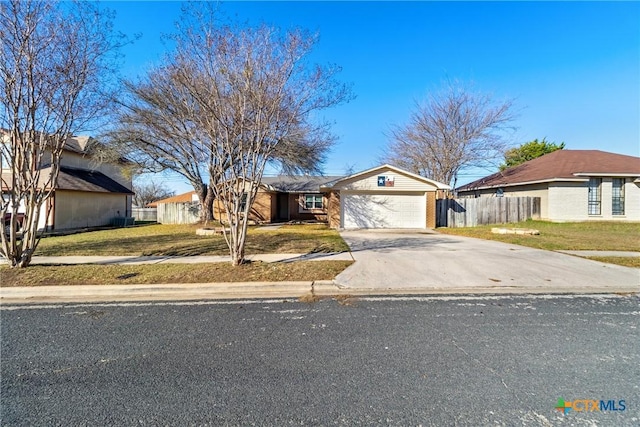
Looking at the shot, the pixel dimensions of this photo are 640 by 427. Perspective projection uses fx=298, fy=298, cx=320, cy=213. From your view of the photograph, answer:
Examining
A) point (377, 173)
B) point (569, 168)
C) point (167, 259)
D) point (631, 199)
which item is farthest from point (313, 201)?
point (631, 199)

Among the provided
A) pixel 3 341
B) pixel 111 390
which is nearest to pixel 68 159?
pixel 3 341

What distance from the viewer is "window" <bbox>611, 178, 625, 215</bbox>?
18984 millimetres

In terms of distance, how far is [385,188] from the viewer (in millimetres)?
17297

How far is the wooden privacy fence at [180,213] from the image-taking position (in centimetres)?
2345

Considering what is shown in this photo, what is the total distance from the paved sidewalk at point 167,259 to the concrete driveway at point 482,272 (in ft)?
3.50

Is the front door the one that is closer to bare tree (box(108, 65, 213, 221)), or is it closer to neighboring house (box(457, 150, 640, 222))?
bare tree (box(108, 65, 213, 221))

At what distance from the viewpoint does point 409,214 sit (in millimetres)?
17688

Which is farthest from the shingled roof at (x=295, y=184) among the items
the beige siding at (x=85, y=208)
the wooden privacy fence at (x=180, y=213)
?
the beige siding at (x=85, y=208)

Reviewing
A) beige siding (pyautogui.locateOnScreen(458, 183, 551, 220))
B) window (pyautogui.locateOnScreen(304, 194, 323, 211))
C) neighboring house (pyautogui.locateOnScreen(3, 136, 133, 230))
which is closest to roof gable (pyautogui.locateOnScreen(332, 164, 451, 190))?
beige siding (pyautogui.locateOnScreen(458, 183, 551, 220))

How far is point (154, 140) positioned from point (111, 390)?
17.9 metres

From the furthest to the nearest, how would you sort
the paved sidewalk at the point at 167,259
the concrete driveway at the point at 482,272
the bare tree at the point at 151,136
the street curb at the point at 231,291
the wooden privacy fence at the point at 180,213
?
the wooden privacy fence at the point at 180,213, the bare tree at the point at 151,136, the paved sidewalk at the point at 167,259, the concrete driveway at the point at 482,272, the street curb at the point at 231,291

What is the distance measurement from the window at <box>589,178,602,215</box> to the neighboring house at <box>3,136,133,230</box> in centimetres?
2999

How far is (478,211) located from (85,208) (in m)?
25.8

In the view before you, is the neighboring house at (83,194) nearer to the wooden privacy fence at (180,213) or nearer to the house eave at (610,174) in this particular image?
the wooden privacy fence at (180,213)
